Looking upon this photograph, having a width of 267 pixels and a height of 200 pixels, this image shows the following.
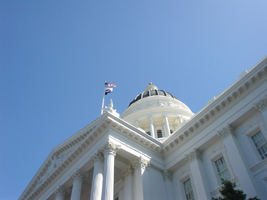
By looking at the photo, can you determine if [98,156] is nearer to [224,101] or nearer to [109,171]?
[109,171]

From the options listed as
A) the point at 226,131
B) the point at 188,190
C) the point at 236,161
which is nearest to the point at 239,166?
the point at 236,161

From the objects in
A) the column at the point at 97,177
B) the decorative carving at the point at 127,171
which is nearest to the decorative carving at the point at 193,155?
the decorative carving at the point at 127,171

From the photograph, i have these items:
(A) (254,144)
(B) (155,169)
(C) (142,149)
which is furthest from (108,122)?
(A) (254,144)

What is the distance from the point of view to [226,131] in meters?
18.0

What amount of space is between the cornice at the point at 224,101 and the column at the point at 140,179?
2772 mm

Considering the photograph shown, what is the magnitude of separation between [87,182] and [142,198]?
6.91m

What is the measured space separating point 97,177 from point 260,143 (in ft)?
36.2

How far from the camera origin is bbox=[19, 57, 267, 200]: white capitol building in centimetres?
1658

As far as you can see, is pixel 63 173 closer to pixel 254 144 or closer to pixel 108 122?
pixel 108 122

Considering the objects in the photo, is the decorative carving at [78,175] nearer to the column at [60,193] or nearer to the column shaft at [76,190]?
the column shaft at [76,190]

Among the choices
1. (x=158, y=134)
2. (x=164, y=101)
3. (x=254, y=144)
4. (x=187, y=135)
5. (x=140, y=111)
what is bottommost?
(x=254, y=144)

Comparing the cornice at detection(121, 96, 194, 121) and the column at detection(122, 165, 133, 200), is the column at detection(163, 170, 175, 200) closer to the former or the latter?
the column at detection(122, 165, 133, 200)

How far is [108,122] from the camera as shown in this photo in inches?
781

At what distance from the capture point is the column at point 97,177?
685 inches
